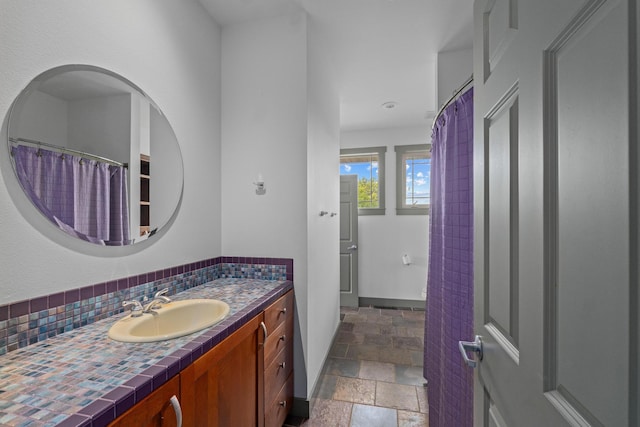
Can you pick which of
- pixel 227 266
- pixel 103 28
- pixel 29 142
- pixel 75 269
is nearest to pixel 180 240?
pixel 227 266

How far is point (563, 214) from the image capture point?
49cm

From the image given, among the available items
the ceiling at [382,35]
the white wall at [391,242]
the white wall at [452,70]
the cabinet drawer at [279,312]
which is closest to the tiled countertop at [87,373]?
the cabinet drawer at [279,312]

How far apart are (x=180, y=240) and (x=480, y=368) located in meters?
1.59

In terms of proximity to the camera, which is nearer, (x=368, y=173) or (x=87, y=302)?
(x=87, y=302)

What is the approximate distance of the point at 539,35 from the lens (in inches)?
22.3

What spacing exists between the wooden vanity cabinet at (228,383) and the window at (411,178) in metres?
3.33

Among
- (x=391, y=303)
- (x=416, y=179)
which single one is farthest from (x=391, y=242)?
(x=416, y=179)

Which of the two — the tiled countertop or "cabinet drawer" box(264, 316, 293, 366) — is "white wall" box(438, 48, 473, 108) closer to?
"cabinet drawer" box(264, 316, 293, 366)

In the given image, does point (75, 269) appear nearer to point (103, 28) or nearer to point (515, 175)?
point (103, 28)

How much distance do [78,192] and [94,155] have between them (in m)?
0.19

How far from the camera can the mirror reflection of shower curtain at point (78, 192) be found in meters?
1.04

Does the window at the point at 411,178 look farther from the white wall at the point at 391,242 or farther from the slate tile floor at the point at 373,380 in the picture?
the slate tile floor at the point at 373,380

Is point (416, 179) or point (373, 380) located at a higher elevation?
point (416, 179)

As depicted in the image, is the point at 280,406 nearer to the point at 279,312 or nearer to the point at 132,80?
the point at 279,312
